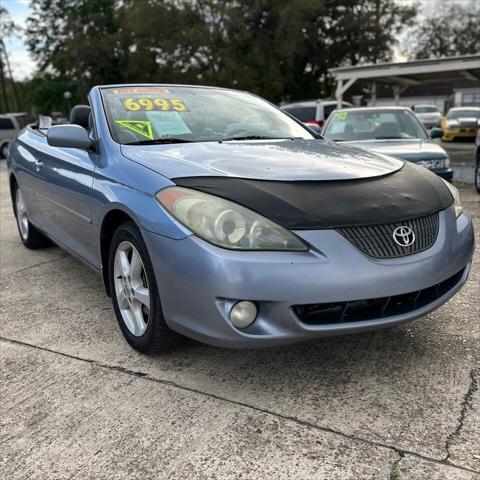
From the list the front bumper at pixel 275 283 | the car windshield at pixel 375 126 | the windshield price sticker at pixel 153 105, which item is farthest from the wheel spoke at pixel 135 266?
the car windshield at pixel 375 126

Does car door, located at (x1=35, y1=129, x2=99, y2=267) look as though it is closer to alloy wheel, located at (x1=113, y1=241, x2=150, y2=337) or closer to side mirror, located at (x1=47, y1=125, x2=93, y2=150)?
side mirror, located at (x1=47, y1=125, x2=93, y2=150)

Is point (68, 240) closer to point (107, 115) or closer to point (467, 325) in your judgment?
point (107, 115)

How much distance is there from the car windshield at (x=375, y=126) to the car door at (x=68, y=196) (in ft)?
15.1

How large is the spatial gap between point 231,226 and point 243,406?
79 centimetres

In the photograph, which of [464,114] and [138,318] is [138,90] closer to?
[138,318]

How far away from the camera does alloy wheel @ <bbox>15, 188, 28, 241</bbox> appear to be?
5359 mm

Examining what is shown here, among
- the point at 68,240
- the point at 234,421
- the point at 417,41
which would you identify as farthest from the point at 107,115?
the point at 417,41

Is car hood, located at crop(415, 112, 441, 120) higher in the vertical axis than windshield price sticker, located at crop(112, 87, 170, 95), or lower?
lower

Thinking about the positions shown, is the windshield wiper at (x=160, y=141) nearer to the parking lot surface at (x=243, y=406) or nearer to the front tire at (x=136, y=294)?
the front tire at (x=136, y=294)

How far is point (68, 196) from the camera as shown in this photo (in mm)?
3639

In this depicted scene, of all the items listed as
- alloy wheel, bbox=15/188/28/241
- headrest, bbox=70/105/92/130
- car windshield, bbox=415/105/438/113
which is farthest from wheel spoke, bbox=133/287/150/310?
car windshield, bbox=415/105/438/113

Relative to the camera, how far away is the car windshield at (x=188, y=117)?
332 centimetres

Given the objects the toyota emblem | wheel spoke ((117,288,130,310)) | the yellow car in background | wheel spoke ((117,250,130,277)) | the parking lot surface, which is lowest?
the yellow car in background

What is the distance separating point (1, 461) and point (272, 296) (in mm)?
1221
